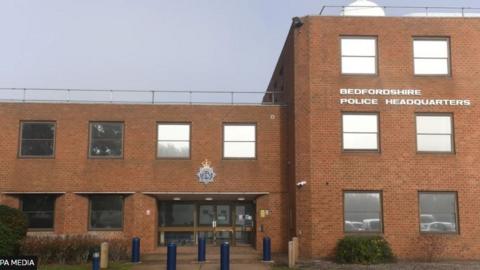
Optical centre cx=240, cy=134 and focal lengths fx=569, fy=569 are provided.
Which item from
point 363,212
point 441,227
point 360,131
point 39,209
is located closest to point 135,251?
point 39,209

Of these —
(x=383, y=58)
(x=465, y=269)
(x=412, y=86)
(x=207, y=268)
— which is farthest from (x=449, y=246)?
(x=207, y=268)

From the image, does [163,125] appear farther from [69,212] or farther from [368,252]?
[368,252]

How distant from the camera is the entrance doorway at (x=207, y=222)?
84.6ft

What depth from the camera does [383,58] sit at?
74.1 ft

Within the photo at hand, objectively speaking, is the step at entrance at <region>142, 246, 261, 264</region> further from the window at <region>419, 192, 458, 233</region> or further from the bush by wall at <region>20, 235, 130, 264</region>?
the window at <region>419, 192, 458, 233</region>

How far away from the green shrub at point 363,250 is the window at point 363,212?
910mm

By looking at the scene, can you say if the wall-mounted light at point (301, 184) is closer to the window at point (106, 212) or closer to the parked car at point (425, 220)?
the parked car at point (425, 220)

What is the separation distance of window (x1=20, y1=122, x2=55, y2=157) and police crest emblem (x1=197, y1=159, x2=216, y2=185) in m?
6.43

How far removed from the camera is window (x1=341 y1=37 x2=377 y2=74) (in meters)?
22.7

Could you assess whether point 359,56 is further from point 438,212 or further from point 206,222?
point 206,222

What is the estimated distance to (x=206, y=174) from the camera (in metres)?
24.4

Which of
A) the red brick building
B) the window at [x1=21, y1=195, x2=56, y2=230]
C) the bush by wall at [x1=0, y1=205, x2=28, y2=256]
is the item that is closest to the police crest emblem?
the red brick building

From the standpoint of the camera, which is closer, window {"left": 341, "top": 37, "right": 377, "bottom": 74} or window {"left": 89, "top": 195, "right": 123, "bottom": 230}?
window {"left": 341, "top": 37, "right": 377, "bottom": 74}

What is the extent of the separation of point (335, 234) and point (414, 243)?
3012 mm
